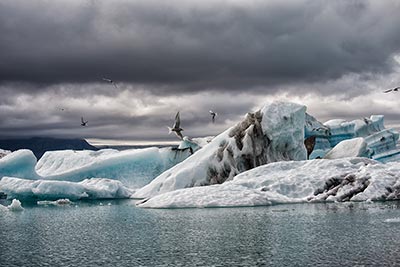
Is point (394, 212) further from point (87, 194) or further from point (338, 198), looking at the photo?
point (87, 194)

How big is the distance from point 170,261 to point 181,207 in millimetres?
20356

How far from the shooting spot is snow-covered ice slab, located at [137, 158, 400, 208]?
124 ft

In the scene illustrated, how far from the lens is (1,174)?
61625 millimetres

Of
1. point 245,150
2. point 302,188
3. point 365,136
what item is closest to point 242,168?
point 245,150

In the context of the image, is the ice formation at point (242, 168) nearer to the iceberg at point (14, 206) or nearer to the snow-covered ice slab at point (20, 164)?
the snow-covered ice slab at point (20, 164)

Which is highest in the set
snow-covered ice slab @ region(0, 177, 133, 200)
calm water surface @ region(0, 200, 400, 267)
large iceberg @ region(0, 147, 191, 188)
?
large iceberg @ region(0, 147, 191, 188)

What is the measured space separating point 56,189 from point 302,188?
25854 mm

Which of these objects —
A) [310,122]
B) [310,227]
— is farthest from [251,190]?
[310,122]

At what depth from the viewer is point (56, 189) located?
53.6 m

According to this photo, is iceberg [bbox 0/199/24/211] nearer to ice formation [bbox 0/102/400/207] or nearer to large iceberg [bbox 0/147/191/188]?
ice formation [bbox 0/102/400/207]

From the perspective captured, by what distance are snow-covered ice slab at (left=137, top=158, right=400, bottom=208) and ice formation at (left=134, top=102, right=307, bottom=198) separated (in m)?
7.36

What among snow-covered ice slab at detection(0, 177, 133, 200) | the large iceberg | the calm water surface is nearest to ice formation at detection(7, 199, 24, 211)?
the calm water surface

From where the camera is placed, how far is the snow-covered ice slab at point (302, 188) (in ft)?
124

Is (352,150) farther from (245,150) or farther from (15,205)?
(15,205)
